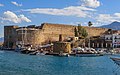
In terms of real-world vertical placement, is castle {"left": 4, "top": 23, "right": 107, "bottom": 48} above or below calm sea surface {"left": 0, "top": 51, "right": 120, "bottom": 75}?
above

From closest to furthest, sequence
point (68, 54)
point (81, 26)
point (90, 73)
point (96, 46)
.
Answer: point (90, 73), point (68, 54), point (96, 46), point (81, 26)

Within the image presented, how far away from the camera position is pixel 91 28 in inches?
4341

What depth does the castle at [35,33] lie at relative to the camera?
93.0m

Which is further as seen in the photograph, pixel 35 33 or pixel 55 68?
pixel 35 33

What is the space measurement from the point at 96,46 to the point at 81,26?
11409 mm

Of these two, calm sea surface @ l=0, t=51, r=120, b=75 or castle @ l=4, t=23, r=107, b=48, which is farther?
castle @ l=4, t=23, r=107, b=48

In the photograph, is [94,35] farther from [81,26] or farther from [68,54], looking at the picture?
[68,54]

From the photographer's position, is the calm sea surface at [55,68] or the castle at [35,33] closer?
the calm sea surface at [55,68]

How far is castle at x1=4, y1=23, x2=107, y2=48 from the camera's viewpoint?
305ft

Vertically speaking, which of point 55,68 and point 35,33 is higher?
point 35,33

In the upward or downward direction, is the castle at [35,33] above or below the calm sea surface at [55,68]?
above

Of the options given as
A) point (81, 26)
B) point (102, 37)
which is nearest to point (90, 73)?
point (102, 37)

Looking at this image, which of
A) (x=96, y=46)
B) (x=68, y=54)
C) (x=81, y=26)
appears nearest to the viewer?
(x=68, y=54)

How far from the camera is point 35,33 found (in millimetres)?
92938
